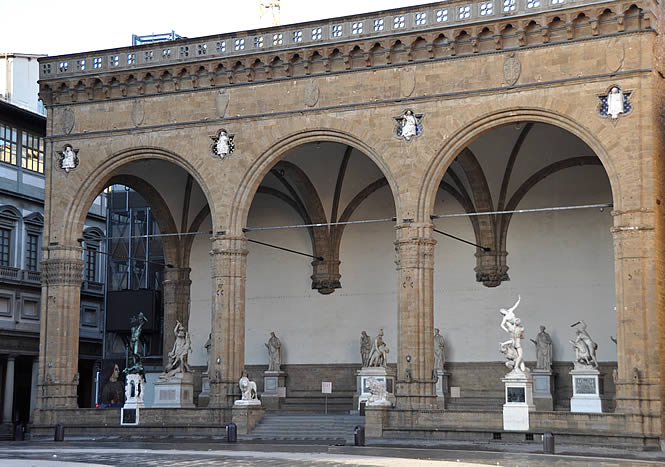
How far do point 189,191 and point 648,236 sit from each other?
18815 millimetres

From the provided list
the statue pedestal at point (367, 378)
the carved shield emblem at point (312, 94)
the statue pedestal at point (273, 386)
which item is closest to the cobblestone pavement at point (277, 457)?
the statue pedestal at point (367, 378)

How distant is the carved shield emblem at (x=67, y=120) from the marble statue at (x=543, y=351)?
17294 millimetres

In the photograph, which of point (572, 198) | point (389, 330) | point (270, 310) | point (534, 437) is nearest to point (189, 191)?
point (270, 310)

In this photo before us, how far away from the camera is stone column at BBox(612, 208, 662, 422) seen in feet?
90.0

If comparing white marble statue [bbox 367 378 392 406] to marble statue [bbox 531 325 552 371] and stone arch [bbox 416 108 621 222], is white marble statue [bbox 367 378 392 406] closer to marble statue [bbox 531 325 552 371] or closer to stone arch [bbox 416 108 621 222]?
stone arch [bbox 416 108 621 222]

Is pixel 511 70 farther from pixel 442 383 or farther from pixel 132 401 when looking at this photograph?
pixel 132 401

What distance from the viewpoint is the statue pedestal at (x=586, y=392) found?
30.0 m

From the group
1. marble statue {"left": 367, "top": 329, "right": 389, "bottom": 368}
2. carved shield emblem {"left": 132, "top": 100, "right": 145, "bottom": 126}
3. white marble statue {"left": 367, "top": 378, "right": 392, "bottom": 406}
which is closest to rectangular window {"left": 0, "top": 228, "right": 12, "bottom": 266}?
carved shield emblem {"left": 132, "top": 100, "right": 145, "bottom": 126}

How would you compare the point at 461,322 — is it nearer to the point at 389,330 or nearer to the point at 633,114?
the point at 389,330

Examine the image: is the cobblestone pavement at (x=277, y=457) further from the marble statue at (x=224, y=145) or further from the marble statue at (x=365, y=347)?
the marble statue at (x=365, y=347)

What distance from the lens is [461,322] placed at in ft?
123

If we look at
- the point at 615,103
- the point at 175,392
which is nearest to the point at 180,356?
the point at 175,392

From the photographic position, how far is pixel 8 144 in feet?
150

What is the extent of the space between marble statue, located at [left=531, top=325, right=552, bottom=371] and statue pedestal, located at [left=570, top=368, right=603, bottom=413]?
4.36 meters
